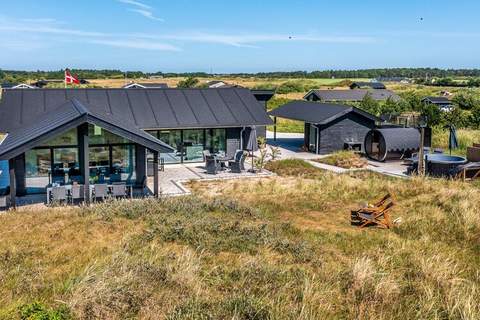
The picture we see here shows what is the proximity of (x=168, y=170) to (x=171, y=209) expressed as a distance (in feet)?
27.6

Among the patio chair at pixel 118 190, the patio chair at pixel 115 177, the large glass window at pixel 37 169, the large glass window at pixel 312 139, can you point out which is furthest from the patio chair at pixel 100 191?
the large glass window at pixel 312 139

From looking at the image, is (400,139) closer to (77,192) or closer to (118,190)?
(118,190)

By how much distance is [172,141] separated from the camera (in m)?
22.0

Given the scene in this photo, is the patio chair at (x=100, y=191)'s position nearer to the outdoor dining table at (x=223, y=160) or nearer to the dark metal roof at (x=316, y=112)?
the outdoor dining table at (x=223, y=160)

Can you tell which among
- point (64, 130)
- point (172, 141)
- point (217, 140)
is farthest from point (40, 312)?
point (217, 140)

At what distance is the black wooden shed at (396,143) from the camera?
23.7m

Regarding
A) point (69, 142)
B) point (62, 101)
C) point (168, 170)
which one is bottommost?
point (168, 170)

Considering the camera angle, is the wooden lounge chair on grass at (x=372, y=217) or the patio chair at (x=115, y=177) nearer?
the wooden lounge chair on grass at (x=372, y=217)

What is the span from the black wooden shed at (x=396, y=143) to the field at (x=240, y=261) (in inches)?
363

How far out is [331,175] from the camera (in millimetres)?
18953

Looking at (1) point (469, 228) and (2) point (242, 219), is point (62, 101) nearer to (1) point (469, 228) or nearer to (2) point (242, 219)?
(2) point (242, 219)

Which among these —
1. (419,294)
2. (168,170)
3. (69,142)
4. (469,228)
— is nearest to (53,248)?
(419,294)

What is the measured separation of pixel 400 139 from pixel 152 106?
12581 mm

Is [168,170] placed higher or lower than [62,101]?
lower
